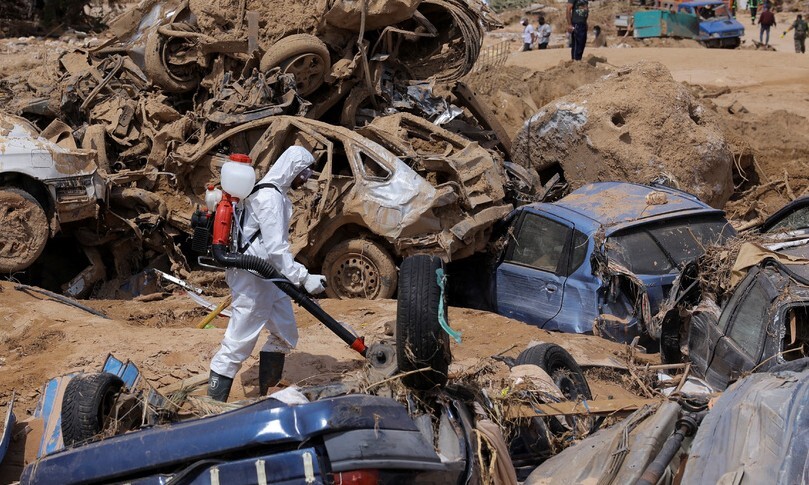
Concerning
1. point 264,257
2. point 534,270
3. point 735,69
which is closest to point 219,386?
point 264,257

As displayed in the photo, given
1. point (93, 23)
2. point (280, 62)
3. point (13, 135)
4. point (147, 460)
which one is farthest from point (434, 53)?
point (93, 23)

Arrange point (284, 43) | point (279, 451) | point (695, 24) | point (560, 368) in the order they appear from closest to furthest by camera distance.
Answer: point (279, 451)
point (560, 368)
point (284, 43)
point (695, 24)

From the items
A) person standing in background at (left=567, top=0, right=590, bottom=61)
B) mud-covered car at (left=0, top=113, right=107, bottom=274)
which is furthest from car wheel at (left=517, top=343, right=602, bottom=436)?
person standing in background at (left=567, top=0, right=590, bottom=61)

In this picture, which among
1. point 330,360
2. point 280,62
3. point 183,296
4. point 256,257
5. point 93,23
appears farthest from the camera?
point 93,23

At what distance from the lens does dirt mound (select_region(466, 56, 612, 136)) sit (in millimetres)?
14992

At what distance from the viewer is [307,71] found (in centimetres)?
1155

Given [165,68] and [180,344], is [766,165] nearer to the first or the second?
[165,68]

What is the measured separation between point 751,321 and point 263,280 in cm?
328

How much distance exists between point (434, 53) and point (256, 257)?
7885mm

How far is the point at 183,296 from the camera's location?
1016 centimetres

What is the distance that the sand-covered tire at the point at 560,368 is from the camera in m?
6.29

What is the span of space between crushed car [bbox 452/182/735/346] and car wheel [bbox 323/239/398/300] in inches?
43.9

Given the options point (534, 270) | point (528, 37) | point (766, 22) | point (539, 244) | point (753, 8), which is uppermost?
point (753, 8)

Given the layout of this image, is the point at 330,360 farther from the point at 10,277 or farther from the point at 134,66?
the point at 134,66
